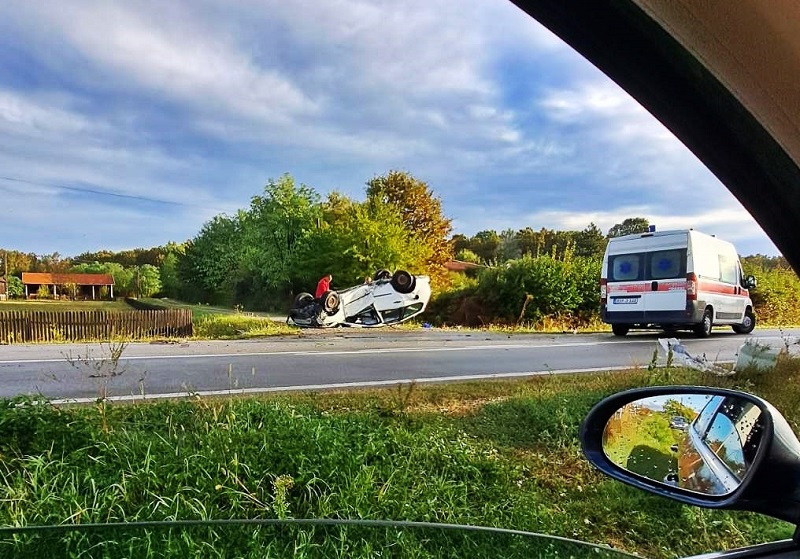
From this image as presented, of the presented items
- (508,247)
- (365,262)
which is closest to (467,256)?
(508,247)

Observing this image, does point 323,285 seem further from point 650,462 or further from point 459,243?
point 650,462

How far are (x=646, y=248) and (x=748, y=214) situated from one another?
3.69 m

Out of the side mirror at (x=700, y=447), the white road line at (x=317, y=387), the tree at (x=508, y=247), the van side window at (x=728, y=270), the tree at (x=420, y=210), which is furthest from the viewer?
the tree at (x=508, y=247)

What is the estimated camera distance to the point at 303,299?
441 centimetres

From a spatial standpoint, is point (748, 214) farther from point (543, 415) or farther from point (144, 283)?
point (144, 283)

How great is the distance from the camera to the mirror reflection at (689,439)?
50 centimetres

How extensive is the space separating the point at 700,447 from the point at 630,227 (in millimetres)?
3393

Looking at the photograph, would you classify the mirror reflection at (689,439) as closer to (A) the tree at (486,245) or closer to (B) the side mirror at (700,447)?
(B) the side mirror at (700,447)

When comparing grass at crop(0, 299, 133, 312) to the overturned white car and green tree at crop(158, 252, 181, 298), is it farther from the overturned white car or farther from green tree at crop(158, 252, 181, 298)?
the overturned white car

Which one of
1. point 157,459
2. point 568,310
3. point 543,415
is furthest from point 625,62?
point 568,310

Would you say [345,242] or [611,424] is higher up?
[345,242]

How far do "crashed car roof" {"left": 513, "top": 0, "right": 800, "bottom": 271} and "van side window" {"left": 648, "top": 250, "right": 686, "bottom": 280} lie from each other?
3543 millimetres

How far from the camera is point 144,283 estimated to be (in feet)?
9.64

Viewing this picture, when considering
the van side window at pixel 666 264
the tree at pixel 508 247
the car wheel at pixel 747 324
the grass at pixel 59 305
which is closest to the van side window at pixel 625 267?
the van side window at pixel 666 264
